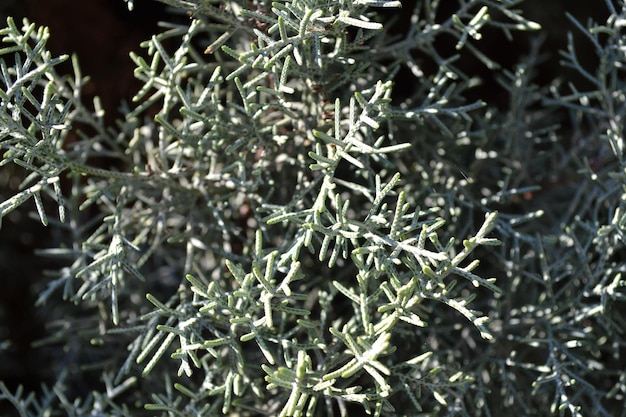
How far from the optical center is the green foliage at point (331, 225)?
0.76 metres

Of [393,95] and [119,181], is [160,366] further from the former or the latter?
[393,95]

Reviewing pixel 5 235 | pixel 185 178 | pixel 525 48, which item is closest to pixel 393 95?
pixel 525 48

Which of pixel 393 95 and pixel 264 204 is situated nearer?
pixel 264 204

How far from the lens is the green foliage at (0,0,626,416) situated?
76 cm

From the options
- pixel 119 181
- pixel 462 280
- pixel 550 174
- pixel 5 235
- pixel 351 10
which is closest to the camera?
pixel 351 10

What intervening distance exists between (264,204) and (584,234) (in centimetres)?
51

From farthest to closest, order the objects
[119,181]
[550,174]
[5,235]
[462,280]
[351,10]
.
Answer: [5,235]
[550,174]
[462,280]
[119,181]
[351,10]

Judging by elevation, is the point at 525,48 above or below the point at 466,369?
above

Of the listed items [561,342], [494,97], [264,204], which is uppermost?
[264,204]

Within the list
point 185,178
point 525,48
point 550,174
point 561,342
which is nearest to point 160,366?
point 185,178

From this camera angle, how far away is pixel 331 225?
0.87 m

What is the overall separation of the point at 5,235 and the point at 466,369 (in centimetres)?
87

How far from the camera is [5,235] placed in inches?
51.8

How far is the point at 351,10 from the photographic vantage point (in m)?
0.77
